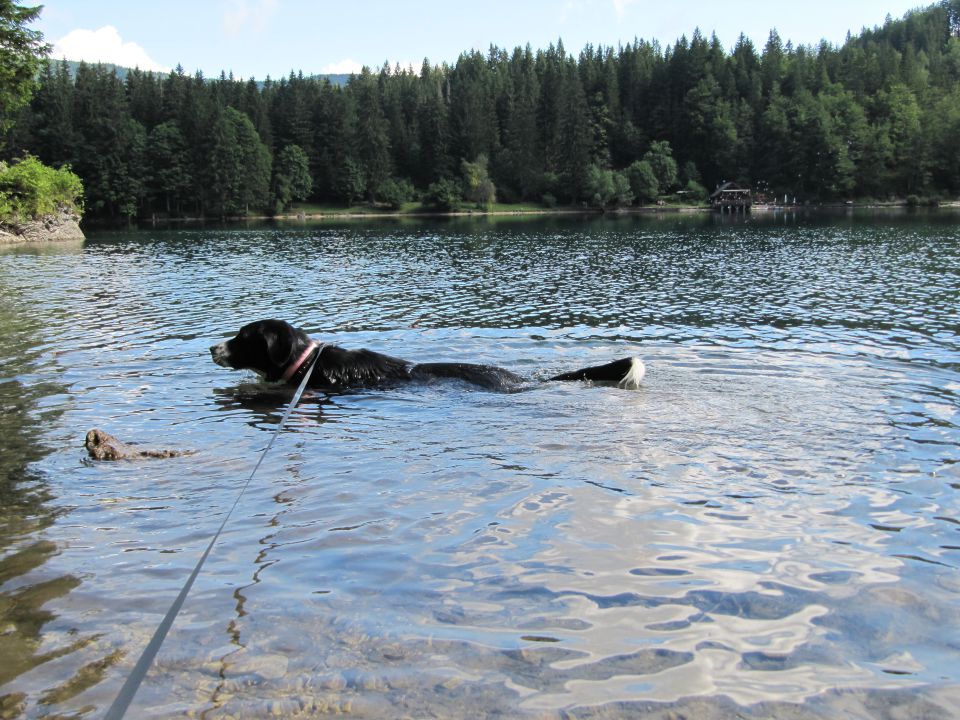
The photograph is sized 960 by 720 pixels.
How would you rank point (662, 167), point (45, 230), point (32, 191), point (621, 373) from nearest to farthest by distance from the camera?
point (621, 373), point (32, 191), point (45, 230), point (662, 167)

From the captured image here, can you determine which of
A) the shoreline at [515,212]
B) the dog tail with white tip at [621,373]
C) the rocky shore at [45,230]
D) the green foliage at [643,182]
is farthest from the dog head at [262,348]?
the green foliage at [643,182]

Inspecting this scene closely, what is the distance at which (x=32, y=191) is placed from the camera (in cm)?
4762

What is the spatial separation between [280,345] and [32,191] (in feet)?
153

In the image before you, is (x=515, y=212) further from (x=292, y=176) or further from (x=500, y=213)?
(x=292, y=176)

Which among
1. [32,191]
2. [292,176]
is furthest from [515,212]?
[32,191]

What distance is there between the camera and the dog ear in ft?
35.9

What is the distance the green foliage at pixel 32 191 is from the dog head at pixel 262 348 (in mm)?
34809

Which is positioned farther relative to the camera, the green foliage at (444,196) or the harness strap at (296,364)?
the green foliage at (444,196)

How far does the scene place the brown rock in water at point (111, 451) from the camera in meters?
7.80

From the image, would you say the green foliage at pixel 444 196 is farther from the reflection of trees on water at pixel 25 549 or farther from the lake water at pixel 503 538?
the reflection of trees on water at pixel 25 549

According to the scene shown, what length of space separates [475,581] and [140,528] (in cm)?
299

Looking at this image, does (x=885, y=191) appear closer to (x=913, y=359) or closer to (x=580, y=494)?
(x=913, y=359)

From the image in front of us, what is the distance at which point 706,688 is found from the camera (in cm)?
378

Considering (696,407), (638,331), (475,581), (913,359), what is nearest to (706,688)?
(475,581)
